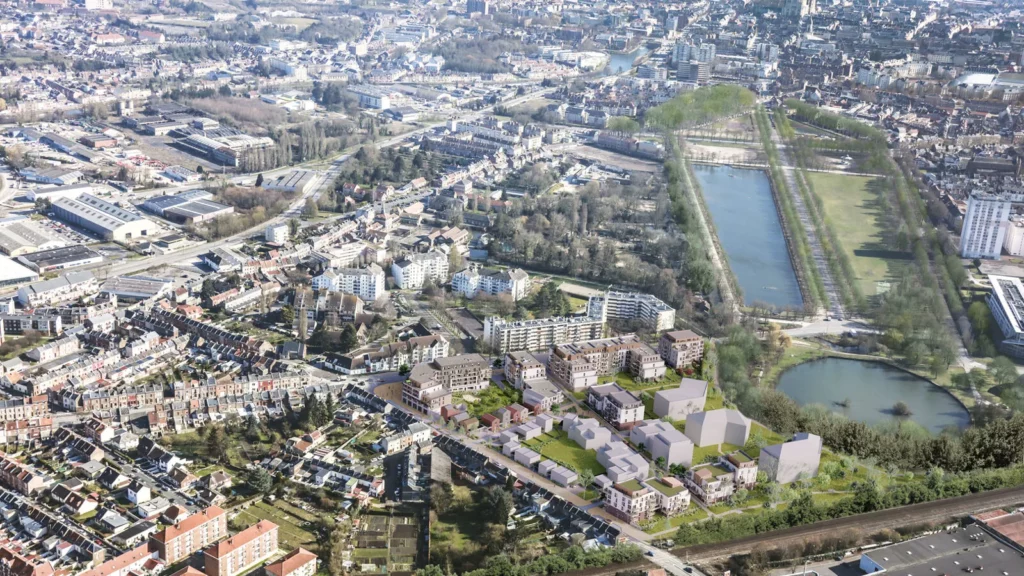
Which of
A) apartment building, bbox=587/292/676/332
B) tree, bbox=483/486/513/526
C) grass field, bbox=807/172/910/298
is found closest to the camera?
tree, bbox=483/486/513/526

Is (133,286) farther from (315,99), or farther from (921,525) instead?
(315,99)

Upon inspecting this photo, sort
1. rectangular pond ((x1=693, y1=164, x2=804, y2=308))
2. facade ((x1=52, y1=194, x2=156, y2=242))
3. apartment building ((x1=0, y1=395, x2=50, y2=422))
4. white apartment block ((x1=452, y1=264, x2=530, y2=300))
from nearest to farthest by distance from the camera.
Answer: apartment building ((x1=0, y1=395, x2=50, y2=422)) < white apartment block ((x1=452, y1=264, x2=530, y2=300)) < rectangular pond ((x1=693, y1=164, x2=804, y2=308)) < facade ((x1=52, y1=194, x2=156, y2=242))

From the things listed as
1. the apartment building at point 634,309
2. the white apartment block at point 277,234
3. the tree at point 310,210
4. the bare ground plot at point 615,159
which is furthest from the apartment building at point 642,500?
the bare ground plot at point 615,159

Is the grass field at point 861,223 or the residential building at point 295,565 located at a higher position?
the grass field at point 861,223

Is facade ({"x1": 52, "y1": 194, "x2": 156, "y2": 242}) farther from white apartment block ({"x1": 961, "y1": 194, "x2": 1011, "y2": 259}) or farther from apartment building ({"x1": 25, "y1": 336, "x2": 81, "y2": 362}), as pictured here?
white apartment block ({"x1": 961, "y1": 194, "x2": 1011, "y2": 259})

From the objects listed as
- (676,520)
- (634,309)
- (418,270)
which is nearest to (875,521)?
(676,520)

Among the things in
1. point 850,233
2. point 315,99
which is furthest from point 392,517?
point 315,99

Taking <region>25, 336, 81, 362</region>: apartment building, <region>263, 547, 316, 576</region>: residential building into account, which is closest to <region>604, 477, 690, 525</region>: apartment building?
<region>263, 547, 316, 576</region>: residential building

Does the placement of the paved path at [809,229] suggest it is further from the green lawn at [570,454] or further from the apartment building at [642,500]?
the apartment building at [642,500]
